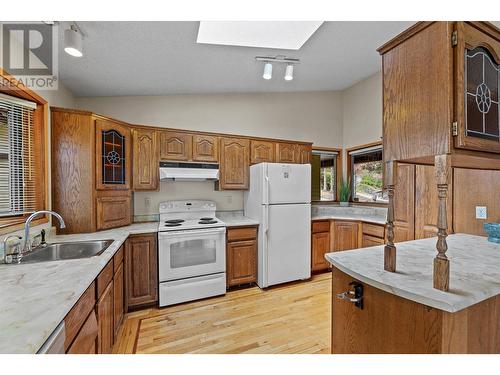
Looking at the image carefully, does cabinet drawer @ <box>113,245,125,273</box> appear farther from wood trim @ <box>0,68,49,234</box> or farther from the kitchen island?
the kitchen island

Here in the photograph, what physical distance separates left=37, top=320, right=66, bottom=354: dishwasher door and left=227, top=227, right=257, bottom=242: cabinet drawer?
1963mm

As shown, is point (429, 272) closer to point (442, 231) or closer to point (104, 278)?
point (442, 231)

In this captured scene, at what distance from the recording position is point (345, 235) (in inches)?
131

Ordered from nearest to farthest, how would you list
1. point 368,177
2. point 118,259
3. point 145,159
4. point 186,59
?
point 118,259 < point 186,59 < point 145,159 < point 368,177

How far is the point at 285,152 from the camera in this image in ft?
11.5

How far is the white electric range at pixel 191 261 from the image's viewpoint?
8.02 feet

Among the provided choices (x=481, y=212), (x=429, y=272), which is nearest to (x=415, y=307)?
(x=429, y=272)

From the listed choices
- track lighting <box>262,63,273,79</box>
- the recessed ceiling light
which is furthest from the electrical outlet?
track lighting <box>262,63,273,79</box>

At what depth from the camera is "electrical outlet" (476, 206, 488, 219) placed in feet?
6.78

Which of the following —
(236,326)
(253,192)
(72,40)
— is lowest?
(236,326)

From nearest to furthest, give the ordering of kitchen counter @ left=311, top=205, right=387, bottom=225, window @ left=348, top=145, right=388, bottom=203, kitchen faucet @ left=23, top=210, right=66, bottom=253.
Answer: kitchen faucet @ left=23, top=210, right=66, bottom=253, kitchen counter @ left=311, top=205, right=387, bottom=225, window @ left=348, top=145, right=388, bottom=203

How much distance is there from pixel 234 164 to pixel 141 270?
1708 mm
